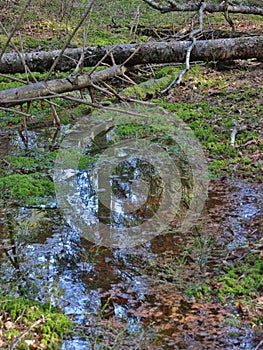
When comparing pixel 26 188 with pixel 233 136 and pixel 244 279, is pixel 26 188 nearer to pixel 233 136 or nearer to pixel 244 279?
pixel 244 279

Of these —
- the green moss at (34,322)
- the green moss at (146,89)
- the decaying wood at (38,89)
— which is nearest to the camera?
the green moss at (34,322)

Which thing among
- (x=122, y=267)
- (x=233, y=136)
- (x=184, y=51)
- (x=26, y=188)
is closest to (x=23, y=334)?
(x=122, y=267)

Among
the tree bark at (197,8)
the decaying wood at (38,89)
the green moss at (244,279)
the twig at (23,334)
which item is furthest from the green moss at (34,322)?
the tree bark at (197,8)

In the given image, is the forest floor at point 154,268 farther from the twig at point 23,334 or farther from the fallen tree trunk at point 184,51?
the fallen tree trunk at point 184,51

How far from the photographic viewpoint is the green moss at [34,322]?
320 centimetres

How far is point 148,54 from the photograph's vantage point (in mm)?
9492

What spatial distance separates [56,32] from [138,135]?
7662 mm

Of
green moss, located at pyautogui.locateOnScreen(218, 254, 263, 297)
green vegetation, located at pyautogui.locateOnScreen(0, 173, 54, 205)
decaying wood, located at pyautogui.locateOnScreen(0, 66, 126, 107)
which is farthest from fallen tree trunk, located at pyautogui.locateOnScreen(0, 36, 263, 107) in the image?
green moss, located at pyautogui.locateOnScreen(218, 254, 263, 297)

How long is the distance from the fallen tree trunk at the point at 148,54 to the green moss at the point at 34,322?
6.50 meters

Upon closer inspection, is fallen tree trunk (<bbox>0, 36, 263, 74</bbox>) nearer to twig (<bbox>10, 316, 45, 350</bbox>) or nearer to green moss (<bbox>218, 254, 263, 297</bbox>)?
green moss (<bbox>218, 254, 263, 297</bbox>)

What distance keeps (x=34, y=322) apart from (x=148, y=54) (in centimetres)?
716

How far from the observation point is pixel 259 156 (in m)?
6.38

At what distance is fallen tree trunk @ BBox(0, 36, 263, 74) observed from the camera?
9.32 m

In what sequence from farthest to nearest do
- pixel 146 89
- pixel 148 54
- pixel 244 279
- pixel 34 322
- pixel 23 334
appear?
pixel 148 54 < pixel 146 89 < pixel 244 279 < pixel 34 322 < pixel 23 334
